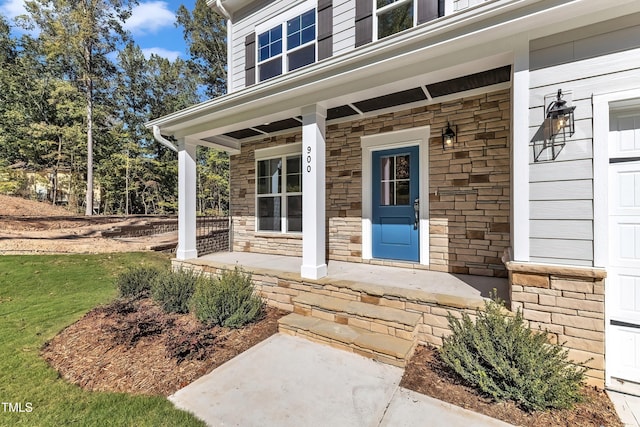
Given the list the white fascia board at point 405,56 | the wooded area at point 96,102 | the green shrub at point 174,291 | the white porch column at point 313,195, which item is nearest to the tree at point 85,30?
the wooded area at point 96,102

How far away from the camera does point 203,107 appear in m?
4.93

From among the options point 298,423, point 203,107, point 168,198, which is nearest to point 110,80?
point 168,198

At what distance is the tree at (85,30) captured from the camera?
46.2 feet

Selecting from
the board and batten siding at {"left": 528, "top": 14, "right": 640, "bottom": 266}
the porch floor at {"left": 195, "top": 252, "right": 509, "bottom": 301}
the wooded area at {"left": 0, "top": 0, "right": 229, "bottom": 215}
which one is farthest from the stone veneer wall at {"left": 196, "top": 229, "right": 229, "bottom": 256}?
the wooded area at {"left": 0, "top": 0, "right": 229, "bottom": 215}

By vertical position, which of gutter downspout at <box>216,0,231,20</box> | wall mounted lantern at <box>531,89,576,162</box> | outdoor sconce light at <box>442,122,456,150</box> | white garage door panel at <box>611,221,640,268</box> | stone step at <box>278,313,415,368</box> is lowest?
stone step at <box>278,313,415,368</box>

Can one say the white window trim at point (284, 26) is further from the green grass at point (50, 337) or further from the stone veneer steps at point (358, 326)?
the green grass at point (50, 337)

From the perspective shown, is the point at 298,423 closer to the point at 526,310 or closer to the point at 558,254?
the point at 526,310

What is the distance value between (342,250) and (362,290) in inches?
71.2

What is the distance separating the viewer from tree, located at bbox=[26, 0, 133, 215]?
14070 millimetres

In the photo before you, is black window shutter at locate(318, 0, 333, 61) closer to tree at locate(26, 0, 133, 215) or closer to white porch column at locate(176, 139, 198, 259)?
white porch column at locate(176, 139, 198, 259)

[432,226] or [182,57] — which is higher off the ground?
[182,57]

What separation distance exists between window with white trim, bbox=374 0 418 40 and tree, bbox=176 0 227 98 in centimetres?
1495

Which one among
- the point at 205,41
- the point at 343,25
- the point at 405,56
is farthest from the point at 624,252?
the point at 205,41

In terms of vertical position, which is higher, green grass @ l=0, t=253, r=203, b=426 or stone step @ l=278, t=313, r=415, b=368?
stone step @ l=278, t=313, r=415, b=368
